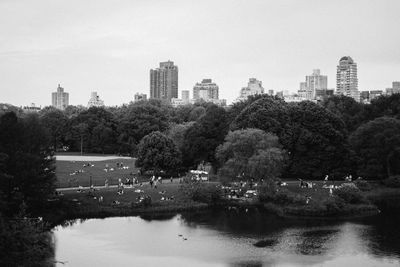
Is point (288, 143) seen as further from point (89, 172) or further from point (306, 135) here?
point (89, 172)

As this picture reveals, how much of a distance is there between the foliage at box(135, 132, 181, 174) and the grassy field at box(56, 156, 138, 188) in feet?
9.94

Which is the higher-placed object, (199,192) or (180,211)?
(199,192)

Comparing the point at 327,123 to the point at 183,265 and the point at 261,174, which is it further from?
the point at 183,265

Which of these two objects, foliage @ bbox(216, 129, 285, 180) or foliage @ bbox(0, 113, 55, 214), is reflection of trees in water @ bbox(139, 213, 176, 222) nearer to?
foliage @ bbox(0, 113, 55, 214)

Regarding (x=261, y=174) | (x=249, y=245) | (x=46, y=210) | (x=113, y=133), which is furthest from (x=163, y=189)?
(x=113, y=133)

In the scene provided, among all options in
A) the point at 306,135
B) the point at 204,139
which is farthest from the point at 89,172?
the point at 306,135

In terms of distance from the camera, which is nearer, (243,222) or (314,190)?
(243,222)

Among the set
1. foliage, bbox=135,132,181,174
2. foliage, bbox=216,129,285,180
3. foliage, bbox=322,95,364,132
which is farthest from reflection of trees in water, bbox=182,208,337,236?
foliage, bbox=322,95,364,132

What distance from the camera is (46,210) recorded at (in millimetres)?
46625

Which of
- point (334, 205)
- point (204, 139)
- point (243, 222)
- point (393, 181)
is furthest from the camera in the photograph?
point (204, 139)

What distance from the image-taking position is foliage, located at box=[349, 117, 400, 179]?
207 feet

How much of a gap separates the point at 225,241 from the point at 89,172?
101 ft

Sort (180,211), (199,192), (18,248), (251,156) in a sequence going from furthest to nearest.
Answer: (251,156) < (199,192) < (180,211) < (18,248)

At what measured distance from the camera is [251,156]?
5681 cm
